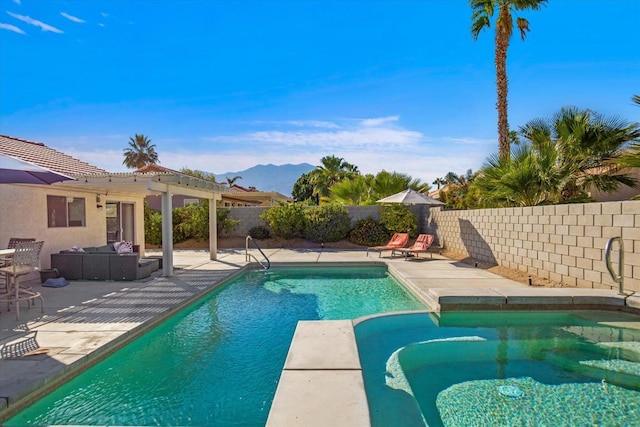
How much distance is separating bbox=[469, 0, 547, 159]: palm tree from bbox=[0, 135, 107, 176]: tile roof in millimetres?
14660

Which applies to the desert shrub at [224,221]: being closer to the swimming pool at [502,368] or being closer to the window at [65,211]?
the window at [65,211]

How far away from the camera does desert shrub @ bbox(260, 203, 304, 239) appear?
17.7 metres

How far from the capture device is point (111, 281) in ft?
29.9

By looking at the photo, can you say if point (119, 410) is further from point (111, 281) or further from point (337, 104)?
point (337, 104)

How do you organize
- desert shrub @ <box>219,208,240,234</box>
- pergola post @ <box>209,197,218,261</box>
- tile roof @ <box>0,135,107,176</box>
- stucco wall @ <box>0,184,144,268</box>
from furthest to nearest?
desert shrub @ <box>219,208,240,234</box> → pergola post @ <box>209,197,218,261</box> → tile roof @ <box>0,135,107,176</box> → stucco wall @ <box>0,184,144,268</box>

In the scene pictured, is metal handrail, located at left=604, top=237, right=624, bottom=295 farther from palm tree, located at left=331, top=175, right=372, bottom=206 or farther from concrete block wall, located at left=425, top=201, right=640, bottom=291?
palm tree, located at left=331, top=175, right=372, bottom=206

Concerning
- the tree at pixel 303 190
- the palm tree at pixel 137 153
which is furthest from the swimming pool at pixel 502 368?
the palm tree at pixel 137 153

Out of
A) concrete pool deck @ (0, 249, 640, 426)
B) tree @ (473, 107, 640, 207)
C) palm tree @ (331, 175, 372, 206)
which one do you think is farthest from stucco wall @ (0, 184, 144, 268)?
tree @ (473, 107, 640, 207)

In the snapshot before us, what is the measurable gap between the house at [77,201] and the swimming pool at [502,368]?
6587 millimetres

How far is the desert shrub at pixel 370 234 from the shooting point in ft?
57.1

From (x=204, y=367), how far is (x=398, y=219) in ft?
43.9

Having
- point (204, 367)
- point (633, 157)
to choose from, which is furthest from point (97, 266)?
point (633, 157)

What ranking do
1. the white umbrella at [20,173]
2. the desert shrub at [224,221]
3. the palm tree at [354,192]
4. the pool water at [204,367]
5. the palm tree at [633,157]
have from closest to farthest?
the pool water at [204,367]
the white umbrella at [20,173]
the palm tree at [633,157]
the desert shrub at [224,221]
the palm tree at [354,192]

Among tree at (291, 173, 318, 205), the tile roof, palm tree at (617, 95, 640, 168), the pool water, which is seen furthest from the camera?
tree at (291, 173, 318, 205)
